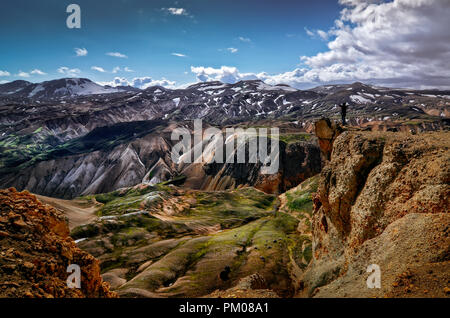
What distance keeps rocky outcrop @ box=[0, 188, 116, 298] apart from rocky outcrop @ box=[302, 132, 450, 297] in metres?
16.6

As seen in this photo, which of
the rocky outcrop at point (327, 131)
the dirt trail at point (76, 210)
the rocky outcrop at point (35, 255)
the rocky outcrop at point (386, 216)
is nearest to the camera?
the rocky outcrop at point (35, 255)

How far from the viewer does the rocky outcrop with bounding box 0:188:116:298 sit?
11.9m

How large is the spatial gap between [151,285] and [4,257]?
3504 centimetres

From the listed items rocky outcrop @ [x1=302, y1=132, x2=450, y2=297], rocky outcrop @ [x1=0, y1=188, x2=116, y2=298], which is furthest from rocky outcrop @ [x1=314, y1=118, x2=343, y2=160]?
rocky outcrop @ [x1=0, y1=188, x2=116, y2=298]

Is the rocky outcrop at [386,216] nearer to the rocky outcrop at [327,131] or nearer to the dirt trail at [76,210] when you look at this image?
the rocky outcrop at [327,131]

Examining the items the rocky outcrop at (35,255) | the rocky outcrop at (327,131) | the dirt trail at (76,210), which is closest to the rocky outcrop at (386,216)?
the rocky outcrop at (35,255)

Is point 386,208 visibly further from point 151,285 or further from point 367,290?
point 151,285

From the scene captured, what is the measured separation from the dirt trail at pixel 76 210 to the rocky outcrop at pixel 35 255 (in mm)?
75035

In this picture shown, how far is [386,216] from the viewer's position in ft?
Answer: 67.0

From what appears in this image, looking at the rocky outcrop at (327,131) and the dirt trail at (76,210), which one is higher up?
the rocky outcrop at (327,131)

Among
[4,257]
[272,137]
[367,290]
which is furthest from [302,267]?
[272,137]

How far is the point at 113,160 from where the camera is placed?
611 feet

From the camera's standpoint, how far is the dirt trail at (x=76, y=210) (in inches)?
3557

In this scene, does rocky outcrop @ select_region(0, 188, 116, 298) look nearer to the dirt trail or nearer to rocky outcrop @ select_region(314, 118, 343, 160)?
rocky outcrop @ select_region(314, 118, 343, 160)
